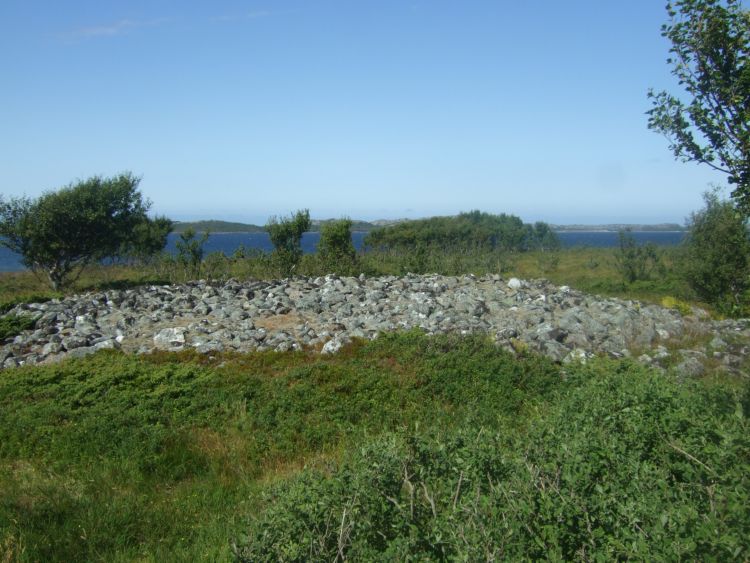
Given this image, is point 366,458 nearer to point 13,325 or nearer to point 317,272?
point 13,325

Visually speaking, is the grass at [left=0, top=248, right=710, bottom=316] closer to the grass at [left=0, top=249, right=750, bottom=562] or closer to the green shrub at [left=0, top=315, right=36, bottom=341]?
the green shrub at [left=0, top=315, right=36, bottom=341]

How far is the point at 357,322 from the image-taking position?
1166 centimetres

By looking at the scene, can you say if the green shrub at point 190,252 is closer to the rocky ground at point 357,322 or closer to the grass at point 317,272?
the grass at point 317,272

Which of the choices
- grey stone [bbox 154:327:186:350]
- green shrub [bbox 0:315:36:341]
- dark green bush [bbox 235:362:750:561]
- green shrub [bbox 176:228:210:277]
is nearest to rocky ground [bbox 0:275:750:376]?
grey stone [bbox 154:327:186:350]

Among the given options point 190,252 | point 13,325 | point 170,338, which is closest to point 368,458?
point 170,338

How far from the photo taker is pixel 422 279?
1659cm

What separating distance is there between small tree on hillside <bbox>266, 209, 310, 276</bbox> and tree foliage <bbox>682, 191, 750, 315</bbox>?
13.0 m

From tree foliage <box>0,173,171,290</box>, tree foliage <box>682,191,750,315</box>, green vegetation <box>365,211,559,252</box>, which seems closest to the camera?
tree foliage <box>682,191,750,315</box>

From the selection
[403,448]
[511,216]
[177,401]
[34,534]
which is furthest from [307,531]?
[511,216]

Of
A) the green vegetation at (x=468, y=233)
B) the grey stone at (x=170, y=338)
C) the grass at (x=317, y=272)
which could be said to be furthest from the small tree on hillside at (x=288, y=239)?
the green vegetation at (x=468, y=233)

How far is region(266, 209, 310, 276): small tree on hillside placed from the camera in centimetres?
2025

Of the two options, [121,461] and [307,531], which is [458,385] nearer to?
[121,461]

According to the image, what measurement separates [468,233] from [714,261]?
141 feet

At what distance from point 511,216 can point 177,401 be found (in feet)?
239
